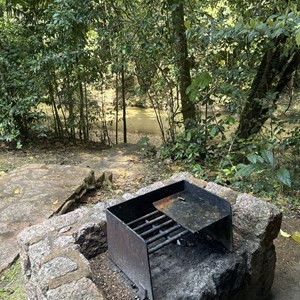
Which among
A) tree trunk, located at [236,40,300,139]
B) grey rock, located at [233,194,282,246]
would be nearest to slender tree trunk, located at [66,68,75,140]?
tree trunk, located at [236,40,300,139]

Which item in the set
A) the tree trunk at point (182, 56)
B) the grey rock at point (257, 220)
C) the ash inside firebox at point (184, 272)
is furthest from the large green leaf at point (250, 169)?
the tree trunk at point (182, 56)

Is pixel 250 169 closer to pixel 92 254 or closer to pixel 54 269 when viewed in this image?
pixel 92 254

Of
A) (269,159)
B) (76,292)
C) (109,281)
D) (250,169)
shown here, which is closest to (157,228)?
(109,281)

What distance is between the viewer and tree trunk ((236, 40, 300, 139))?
3547 mm

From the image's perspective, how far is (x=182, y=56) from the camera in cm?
379

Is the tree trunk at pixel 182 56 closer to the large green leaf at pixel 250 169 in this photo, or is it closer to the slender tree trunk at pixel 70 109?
the slender tree trunk at pixel 70 109

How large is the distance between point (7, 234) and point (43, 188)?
696mm

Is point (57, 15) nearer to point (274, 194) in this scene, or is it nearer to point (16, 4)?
point (16, 4)

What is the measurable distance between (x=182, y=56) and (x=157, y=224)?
269 centimetres

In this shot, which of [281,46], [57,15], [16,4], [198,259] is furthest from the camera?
[16,4]

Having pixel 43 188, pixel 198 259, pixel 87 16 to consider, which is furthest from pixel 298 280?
pixel 87 16

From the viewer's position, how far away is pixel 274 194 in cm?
281

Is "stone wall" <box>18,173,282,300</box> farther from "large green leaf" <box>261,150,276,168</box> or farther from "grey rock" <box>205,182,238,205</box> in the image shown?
"large green leaf" <box>261,150,276,168</box>

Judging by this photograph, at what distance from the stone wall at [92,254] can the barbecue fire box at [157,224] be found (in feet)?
0.40
